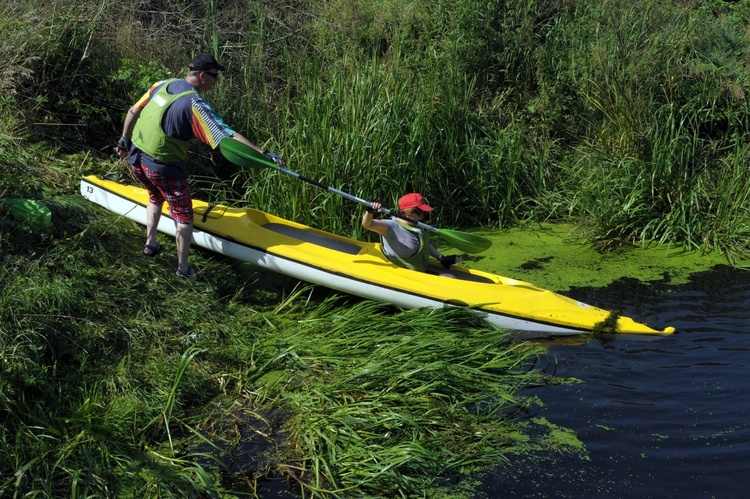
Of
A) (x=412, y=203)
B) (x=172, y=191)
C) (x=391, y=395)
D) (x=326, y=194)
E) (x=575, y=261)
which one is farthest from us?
(x=575, y=261)

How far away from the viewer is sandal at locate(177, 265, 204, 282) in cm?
545

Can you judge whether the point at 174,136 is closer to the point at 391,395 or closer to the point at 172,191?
the point at 172,191

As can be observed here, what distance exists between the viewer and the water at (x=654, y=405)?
3.83 meters

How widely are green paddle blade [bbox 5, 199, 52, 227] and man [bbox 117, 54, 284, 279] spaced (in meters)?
0.67

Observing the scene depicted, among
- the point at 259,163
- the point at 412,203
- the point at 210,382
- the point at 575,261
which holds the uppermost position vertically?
the point at 259,163

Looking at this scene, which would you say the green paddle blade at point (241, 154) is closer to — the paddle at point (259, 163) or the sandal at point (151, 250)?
the paddle at point (259, 163)

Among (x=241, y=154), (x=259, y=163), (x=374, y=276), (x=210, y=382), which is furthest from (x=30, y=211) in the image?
(x=374, y=276)

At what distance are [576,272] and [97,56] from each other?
15.6 feet

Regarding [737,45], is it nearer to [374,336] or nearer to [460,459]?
[374,336]

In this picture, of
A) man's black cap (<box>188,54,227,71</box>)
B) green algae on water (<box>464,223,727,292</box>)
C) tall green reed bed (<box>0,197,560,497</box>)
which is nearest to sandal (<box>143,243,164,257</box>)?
tall green reed bed (<box>0,197,560,497</box>)

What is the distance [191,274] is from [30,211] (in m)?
1.12

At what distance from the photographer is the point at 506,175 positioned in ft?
25.4

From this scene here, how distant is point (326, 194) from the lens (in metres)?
6.67

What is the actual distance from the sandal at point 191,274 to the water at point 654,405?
7.94 ft
